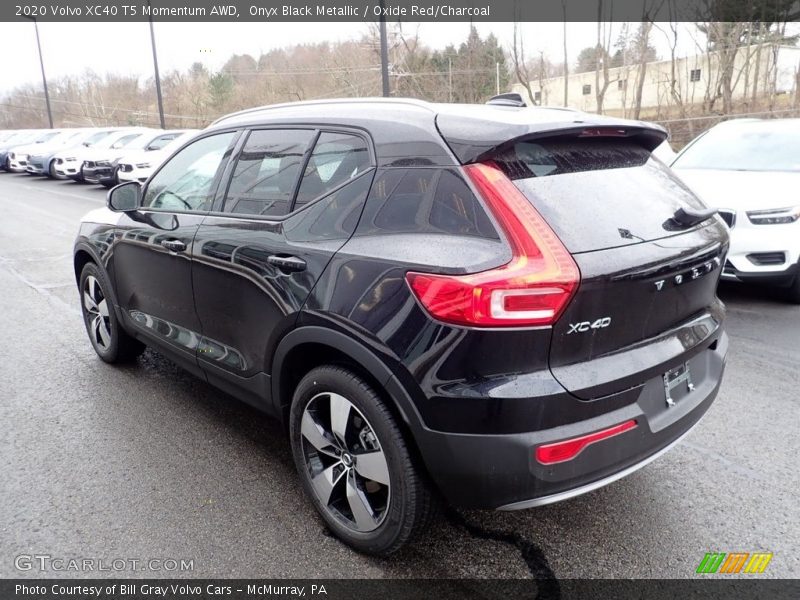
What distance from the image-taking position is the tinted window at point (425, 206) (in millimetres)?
2096

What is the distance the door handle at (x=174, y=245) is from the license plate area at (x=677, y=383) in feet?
8.07

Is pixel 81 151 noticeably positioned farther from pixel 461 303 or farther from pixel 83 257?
pixel 461 303

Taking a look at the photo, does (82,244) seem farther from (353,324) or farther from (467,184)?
(467,184)

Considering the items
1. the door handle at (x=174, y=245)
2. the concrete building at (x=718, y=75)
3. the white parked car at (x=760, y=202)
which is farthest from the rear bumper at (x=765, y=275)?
the concrete building at (x=718, y=75)

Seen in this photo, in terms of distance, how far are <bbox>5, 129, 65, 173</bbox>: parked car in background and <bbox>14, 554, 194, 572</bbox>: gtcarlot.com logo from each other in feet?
88.2

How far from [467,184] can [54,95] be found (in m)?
80.0

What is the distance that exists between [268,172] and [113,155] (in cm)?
1803

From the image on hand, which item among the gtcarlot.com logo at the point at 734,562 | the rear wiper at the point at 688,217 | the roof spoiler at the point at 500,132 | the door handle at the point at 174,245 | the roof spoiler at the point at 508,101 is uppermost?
the roof spoiler at the point at 508,101

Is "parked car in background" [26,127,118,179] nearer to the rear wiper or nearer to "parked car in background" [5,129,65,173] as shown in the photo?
"parked car in background" [5,129,65,173]

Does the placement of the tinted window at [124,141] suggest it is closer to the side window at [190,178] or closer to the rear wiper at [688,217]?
the side window at [190,178]

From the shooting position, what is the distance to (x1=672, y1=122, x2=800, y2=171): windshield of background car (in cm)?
621

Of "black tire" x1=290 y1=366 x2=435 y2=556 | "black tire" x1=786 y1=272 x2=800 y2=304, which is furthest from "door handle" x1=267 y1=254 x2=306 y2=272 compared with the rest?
"black tire" x1=786 y1=272 x2=800 y2=304

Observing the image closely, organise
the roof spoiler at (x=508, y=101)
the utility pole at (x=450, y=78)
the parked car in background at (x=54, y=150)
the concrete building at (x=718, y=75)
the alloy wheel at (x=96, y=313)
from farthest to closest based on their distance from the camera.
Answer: the utility pole at (x=450, y=78) < the concrete building at (x=718, y=75) < the parked car in background at (x=54, y=150) < the alloy wheel at (x=96, y=313) < the roof spoiler at (x=508, y=101)

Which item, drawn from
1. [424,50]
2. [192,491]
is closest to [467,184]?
[192,491]
